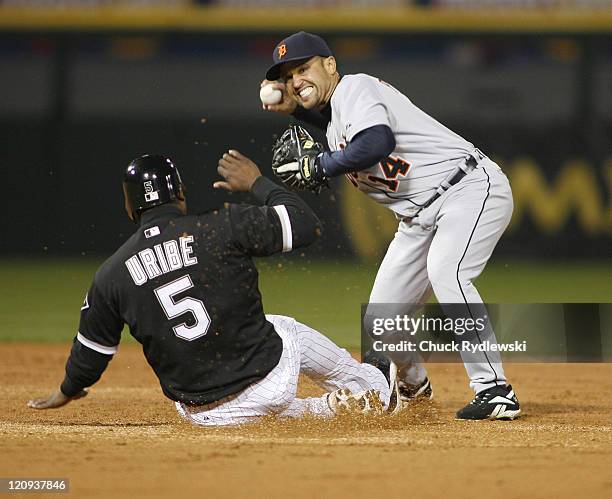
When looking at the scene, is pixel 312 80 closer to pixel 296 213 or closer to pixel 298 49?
pixel 298 49

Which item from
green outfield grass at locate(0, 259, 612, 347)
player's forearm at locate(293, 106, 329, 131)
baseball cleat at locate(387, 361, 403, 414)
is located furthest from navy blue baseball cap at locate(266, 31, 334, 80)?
green outfield grass at locate(0, 259, 612, 347)

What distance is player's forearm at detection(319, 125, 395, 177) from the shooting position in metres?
4.73

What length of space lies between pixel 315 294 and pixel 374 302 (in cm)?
621

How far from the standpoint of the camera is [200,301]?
4348 mm

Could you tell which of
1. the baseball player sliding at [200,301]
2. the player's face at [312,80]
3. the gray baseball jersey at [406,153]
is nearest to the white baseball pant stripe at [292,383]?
the baseball player sliding at [200,301]

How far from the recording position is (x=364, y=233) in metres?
14.3

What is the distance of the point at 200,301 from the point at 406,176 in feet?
4.39

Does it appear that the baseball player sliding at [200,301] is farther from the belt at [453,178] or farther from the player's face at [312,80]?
the belt at [453,178]

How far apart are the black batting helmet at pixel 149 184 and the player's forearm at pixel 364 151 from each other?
31.2 inches

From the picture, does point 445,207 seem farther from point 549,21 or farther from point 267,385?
point 549,21

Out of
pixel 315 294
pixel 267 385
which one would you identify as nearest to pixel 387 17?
pixel 315 294

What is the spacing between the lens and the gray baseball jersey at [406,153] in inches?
199

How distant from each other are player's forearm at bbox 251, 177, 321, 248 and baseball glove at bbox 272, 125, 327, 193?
0.40 metres

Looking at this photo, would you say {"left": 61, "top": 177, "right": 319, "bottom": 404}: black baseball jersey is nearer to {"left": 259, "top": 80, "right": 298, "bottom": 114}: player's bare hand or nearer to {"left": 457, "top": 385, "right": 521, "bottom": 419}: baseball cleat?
{"left": 259, "top": 80, "right": 298, "bottom": 114}: player's bare hand
